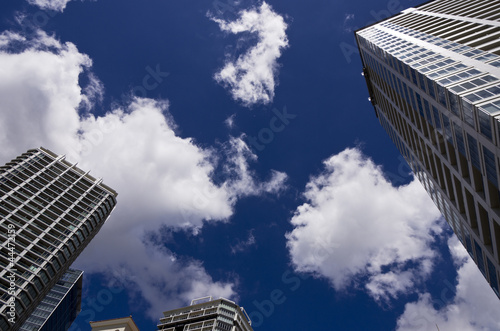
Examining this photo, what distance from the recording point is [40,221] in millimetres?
68125

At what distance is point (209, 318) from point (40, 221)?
48369mm

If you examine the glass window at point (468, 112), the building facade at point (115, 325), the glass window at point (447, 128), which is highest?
the glass window at point (447, 128)

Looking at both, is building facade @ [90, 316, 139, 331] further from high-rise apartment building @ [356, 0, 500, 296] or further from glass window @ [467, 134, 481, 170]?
glass window @ [467, 134, 481, 170]

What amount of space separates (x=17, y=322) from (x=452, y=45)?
86.7m

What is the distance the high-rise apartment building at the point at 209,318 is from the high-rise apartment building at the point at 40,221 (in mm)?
34953

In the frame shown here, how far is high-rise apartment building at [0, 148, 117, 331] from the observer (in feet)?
187

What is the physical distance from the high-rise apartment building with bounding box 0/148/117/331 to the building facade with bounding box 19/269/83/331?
47.6 feet

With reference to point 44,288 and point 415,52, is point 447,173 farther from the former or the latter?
point 44,288

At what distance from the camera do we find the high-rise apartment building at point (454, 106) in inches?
1511

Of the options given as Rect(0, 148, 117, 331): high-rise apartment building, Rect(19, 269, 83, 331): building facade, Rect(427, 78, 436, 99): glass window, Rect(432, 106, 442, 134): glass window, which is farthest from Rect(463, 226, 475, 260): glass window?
Rect(19, 269, 83, 331): building facade

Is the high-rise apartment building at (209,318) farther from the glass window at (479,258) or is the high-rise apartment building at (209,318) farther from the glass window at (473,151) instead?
the glass window at (473,151)

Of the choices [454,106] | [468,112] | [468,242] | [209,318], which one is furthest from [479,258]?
[209,318]

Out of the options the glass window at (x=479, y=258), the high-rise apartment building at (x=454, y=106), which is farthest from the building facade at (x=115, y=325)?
the high-rise apartment building at (x=454, y=106)

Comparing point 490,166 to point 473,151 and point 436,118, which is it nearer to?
point 473,151
